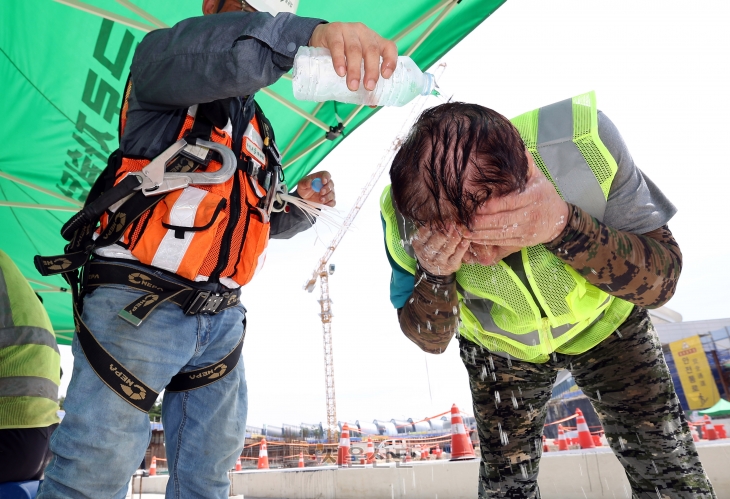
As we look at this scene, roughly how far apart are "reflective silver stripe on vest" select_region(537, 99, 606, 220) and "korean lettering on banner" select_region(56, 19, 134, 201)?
2897mm

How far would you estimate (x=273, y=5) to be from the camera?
221 cm

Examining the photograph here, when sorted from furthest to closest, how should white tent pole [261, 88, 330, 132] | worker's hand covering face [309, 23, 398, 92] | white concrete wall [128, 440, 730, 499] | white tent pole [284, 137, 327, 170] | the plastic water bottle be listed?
white tent pole [284, 137, 327, 170], white tent pole [261, 88, 330, 132], white concrete wall [128, 440, 730, 499], the plastic water bottle, worker's hand covering face [309, 23, 398, 92]

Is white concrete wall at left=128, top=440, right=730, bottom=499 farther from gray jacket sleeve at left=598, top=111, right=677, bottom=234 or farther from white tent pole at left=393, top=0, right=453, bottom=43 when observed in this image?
white tent pole at left=393, top=0, right=453, bottom=43

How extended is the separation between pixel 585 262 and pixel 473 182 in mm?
435

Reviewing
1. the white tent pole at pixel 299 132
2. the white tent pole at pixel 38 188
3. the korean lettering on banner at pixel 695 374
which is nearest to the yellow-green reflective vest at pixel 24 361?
the white tent pole at pixel 299 132

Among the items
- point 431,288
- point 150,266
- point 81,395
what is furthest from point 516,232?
point 81,395

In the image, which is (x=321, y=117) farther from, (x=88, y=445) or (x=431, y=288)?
(x=88, y=445)

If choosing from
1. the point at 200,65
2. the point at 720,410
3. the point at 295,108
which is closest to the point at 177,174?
the point at 200,65

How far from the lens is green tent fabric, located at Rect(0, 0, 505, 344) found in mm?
2912

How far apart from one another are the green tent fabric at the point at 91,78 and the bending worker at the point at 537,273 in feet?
4.78

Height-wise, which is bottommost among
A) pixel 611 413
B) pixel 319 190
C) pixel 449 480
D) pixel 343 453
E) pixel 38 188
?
pixel 449 480

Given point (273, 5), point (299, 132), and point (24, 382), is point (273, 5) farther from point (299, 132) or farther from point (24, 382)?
point (24, 382)

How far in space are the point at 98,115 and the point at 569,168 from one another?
355cm

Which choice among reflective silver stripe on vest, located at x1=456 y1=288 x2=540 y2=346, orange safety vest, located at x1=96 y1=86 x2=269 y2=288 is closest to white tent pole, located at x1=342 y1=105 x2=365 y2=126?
orange safety vest, located at x1=96 y1=86 x2=269 y2=288
